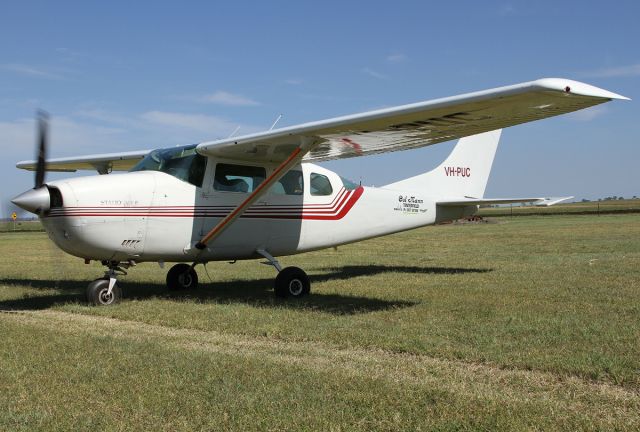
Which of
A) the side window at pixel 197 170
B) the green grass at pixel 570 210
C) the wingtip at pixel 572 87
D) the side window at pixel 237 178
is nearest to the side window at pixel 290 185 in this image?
the side window at pixel 237 178

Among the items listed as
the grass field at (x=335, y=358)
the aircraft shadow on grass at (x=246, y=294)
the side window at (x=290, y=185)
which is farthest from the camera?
the side window at (x=290, y=185)

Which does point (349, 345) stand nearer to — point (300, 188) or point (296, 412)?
point (296, 412)

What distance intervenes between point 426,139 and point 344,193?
2.41m

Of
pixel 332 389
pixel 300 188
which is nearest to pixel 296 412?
pixel 332 389

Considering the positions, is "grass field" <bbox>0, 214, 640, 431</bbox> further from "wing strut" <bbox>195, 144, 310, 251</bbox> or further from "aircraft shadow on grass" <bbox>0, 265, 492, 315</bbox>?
"wing strut" <bbox>195, 144, 310, 251</bbox>

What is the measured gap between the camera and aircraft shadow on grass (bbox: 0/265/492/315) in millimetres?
8898

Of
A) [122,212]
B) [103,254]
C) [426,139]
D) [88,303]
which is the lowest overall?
[88,303]

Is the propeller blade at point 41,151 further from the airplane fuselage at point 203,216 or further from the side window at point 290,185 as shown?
the side window at point 290,185

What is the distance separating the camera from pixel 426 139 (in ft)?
31.7

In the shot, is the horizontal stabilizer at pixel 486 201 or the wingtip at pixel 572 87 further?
the horizontal stabilizer at pixel 486 201

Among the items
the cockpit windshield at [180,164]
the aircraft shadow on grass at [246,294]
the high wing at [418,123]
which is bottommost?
the aircraft shadow on grass at [246,294]

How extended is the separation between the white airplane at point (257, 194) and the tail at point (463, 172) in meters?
1.23

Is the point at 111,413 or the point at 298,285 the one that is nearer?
the point at 111,413

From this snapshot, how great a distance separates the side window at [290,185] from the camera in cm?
1067
